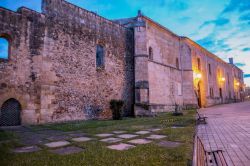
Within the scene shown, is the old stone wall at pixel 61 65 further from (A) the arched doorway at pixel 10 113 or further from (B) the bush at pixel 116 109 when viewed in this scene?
(B) the bush at pixel 116 109

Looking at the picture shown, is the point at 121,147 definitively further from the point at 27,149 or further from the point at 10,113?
the point at 10,113

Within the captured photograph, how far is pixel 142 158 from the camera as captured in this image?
405 cm

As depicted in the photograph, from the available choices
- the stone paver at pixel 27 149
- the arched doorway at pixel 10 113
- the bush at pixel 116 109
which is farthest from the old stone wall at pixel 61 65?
the stone paver at pixel 27 149

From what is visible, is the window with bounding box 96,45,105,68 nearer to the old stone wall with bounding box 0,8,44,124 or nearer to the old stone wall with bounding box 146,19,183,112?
the old stone wall with bounding box 0,8,44,124

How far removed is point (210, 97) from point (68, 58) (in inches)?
1010

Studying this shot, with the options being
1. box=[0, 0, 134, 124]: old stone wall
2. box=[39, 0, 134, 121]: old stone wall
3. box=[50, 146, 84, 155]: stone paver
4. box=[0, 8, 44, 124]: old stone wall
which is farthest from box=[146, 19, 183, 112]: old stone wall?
box=[50, 146, 84, 155]: stone paver

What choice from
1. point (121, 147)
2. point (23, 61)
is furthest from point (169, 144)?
point (23, 61)

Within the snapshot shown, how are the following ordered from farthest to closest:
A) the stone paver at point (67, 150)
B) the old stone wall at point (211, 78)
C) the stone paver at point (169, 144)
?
the old stone wall at point (211, 78) → the stone paver at point (169, 144) → the stone paver at point (67, 150)

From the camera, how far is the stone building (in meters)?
10.1

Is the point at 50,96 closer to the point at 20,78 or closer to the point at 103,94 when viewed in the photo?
the point at 20,78

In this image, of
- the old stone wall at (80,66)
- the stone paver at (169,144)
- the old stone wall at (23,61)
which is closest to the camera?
the stone paver at (169,144)

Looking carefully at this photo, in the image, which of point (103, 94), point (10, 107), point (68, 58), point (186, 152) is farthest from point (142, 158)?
point (103, 94)

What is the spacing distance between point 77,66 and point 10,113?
4.64 meters

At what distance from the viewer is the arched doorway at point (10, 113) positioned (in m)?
9.58
